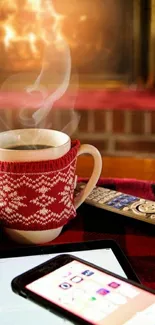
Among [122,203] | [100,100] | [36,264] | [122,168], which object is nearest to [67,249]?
[36,264]

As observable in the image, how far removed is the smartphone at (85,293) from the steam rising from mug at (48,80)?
119 cm

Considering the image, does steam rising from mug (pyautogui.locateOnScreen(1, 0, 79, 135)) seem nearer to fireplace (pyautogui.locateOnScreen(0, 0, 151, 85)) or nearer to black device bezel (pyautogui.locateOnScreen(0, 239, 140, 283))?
fireplace (pyautogui.locateOnScreen(0, 0, 151, 85))

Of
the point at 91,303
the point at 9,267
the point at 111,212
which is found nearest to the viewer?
the point at 91,303

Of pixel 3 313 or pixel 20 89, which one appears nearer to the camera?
pixel 3 313

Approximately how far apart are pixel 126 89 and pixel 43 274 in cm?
128

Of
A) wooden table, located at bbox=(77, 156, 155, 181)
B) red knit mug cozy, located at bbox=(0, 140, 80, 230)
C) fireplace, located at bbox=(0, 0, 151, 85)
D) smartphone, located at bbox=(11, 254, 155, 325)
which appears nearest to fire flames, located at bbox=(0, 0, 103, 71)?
fireplace, located at bbox=(0, 0, 151, 85)

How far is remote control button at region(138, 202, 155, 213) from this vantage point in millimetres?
749

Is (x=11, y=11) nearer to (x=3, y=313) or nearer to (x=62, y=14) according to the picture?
(x=62, y=14)

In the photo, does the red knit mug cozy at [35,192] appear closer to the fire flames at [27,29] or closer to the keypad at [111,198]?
the keypad at [111,198]

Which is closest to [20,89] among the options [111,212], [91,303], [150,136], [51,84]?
[51,84]

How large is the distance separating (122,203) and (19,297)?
26 cm

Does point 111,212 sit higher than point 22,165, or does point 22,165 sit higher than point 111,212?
point 22,165

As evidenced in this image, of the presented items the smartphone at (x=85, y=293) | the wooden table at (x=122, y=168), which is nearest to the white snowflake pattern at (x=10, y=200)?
the smartphone at (x=85, y=293)

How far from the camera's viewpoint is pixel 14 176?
661 millimetres
